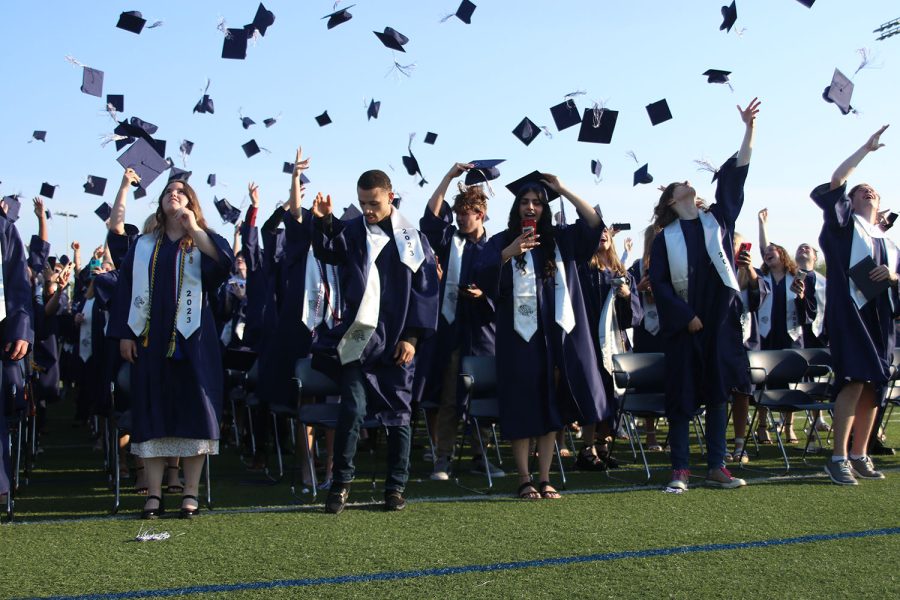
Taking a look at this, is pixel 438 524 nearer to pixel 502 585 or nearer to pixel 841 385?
pixel 502 585

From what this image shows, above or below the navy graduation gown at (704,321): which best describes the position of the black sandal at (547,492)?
below

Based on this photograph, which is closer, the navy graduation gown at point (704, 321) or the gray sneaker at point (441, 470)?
the navy graduation gown at point (704, 321)

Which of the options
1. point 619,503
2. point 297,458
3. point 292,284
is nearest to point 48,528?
point 297,458

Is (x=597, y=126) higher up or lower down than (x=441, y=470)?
higher up

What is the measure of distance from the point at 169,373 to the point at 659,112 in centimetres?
533

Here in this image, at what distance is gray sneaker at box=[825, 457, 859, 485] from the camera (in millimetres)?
6480

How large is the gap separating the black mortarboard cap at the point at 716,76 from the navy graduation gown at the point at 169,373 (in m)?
4.57

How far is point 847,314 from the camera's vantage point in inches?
263

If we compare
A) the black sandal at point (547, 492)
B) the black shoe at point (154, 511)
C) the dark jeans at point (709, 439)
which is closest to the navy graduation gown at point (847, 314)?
the dark jeans at point (709, 439)

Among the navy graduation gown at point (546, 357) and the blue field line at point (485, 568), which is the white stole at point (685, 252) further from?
the blue field line at point (485, 568)

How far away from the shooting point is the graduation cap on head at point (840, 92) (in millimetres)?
7863

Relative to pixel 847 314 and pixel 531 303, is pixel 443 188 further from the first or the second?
pixel 847 314

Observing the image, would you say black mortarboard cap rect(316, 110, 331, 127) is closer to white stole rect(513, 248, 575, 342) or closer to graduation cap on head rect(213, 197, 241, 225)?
graduation cap on head rect(213, 197, 241, 225)

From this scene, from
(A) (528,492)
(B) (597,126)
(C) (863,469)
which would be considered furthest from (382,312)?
(C) (863,469)
